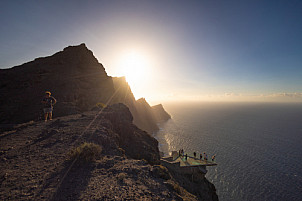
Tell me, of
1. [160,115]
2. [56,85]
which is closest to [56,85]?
[56,85]

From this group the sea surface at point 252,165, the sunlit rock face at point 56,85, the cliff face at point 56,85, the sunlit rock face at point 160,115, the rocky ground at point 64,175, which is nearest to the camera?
the rocky ground at point 64,175

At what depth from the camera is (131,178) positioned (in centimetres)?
527

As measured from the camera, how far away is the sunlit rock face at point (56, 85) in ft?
58.1

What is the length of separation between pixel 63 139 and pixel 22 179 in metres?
3.65

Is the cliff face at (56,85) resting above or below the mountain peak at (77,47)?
below

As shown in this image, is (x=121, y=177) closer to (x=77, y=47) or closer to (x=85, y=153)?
(x=85, y=153)

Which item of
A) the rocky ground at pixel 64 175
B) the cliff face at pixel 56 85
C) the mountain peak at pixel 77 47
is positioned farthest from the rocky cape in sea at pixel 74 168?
the mountain peak at pixel 77 47

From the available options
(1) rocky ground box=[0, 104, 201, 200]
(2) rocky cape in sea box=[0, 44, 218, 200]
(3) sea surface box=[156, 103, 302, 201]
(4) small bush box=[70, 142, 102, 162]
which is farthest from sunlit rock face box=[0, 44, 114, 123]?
(3) sea surface box=[156, 103, 302, 201]

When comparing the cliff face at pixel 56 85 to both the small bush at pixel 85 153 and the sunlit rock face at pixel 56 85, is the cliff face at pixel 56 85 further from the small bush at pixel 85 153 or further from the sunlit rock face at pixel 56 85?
the small bush at pixel 85 153

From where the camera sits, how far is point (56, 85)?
23.1 metres

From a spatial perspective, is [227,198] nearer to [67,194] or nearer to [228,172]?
[228,172]

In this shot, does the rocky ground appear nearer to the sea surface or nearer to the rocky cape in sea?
the rocky cape in sea

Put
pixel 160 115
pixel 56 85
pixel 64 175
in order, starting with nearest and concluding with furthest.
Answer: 1. pixel 64 175
2. pixel 56 85
3. pixel 160 115

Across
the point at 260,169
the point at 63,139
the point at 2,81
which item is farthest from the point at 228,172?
the point at 2,81
